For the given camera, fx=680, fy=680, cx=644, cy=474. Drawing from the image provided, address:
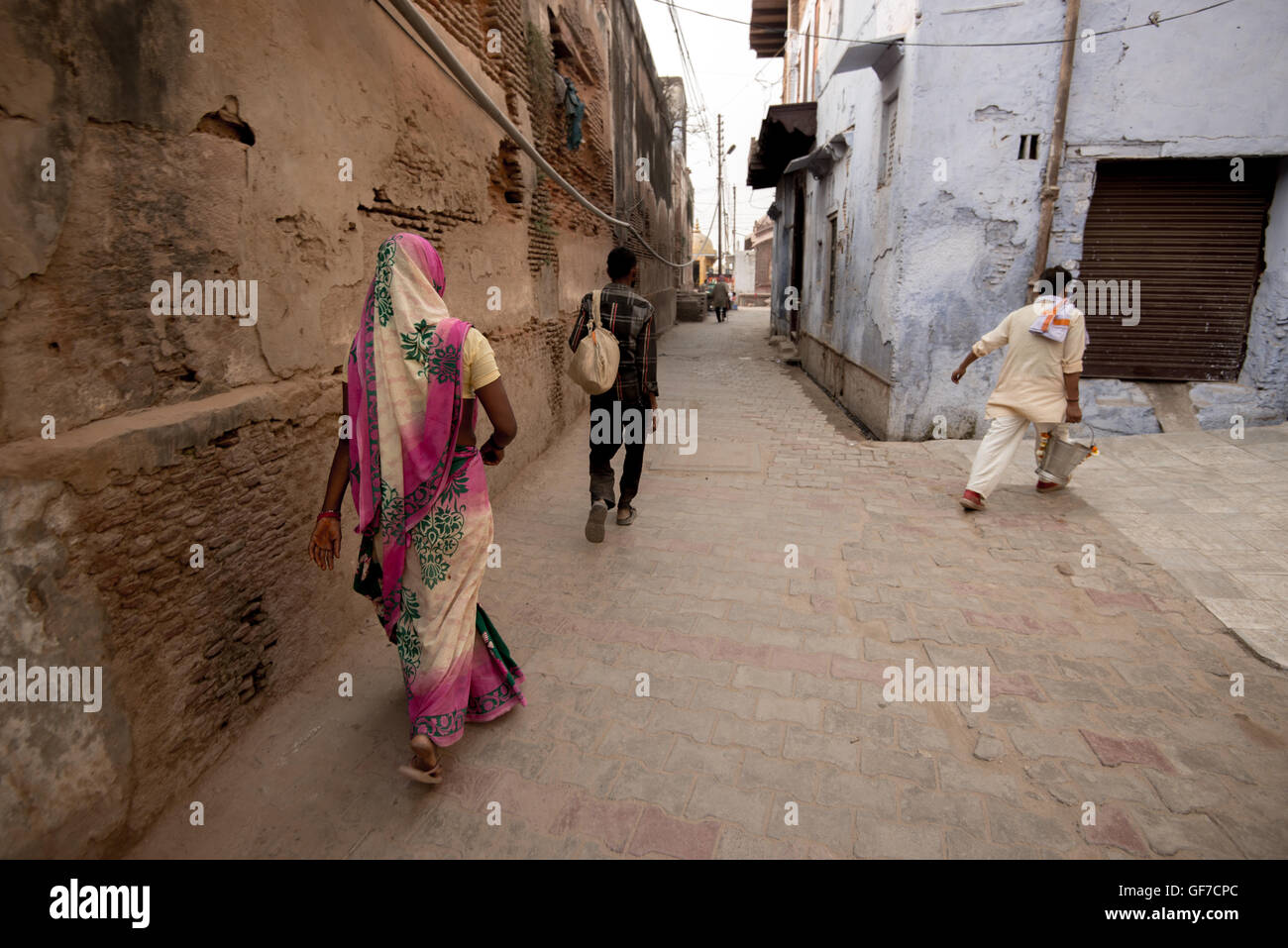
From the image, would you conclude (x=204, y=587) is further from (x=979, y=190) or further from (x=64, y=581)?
(x=979, y=190)

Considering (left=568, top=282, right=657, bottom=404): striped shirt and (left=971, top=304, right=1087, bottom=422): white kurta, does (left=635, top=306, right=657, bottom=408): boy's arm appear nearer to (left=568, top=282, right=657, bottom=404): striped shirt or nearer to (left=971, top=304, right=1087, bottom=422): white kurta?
(left=568, top=282, right=657, bottom=404): striped shirt

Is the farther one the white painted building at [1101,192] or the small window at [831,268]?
the small window at [831,268]

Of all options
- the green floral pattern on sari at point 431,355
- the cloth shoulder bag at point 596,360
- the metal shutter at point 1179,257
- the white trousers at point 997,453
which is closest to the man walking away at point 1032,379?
the white trousers at point 997,453

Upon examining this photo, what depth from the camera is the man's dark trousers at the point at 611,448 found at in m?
4.60

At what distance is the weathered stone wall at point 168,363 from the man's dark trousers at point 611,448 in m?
1.65

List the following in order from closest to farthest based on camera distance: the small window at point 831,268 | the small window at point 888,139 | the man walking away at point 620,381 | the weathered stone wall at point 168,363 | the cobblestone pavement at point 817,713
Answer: the weathered stone wall at point 168,363 → the cobblestone pavement at point 817,713 → the man walking away at point 620,381 → the small window at point 888,139 → the small window at point 831,268

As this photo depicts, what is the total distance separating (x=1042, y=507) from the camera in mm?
5094

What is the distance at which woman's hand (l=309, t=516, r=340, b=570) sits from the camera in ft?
7.87

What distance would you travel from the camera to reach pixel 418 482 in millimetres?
2318

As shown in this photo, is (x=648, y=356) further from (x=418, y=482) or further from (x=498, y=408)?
(x=418, y=482)

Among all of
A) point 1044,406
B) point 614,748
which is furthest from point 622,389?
point 1044,406

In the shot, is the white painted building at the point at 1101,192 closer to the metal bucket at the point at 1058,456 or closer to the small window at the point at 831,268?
the metal bucket at the point at 1058,456

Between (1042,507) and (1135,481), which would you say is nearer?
(1042,507)

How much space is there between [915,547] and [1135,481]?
2492mm
